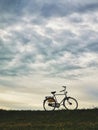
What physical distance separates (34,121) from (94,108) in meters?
6.11

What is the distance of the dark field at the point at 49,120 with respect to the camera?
2605 cm

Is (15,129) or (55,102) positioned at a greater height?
(55,102)

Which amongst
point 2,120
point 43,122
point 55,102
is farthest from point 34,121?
point 55,102

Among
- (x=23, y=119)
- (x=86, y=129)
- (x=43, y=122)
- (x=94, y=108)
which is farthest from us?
(x=94, y=108)

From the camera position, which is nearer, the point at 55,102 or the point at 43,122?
the point at 43,122

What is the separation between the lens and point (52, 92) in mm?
34312

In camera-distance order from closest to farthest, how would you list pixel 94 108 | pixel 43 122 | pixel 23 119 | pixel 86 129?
pixel 86 129
pixel 43 122
pixel 23 119
pixel 94 108

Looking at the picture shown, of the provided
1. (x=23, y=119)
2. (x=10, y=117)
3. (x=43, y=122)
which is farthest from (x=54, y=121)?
(x=10, y=117)

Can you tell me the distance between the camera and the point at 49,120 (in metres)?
29.1

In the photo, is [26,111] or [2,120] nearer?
[2,120]

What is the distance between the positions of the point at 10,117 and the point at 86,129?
30.2ft

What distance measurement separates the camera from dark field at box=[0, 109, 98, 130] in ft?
85.5

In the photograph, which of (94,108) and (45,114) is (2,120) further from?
(94,108)

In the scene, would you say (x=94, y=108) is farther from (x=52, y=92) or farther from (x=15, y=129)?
(x=15, y=129)
